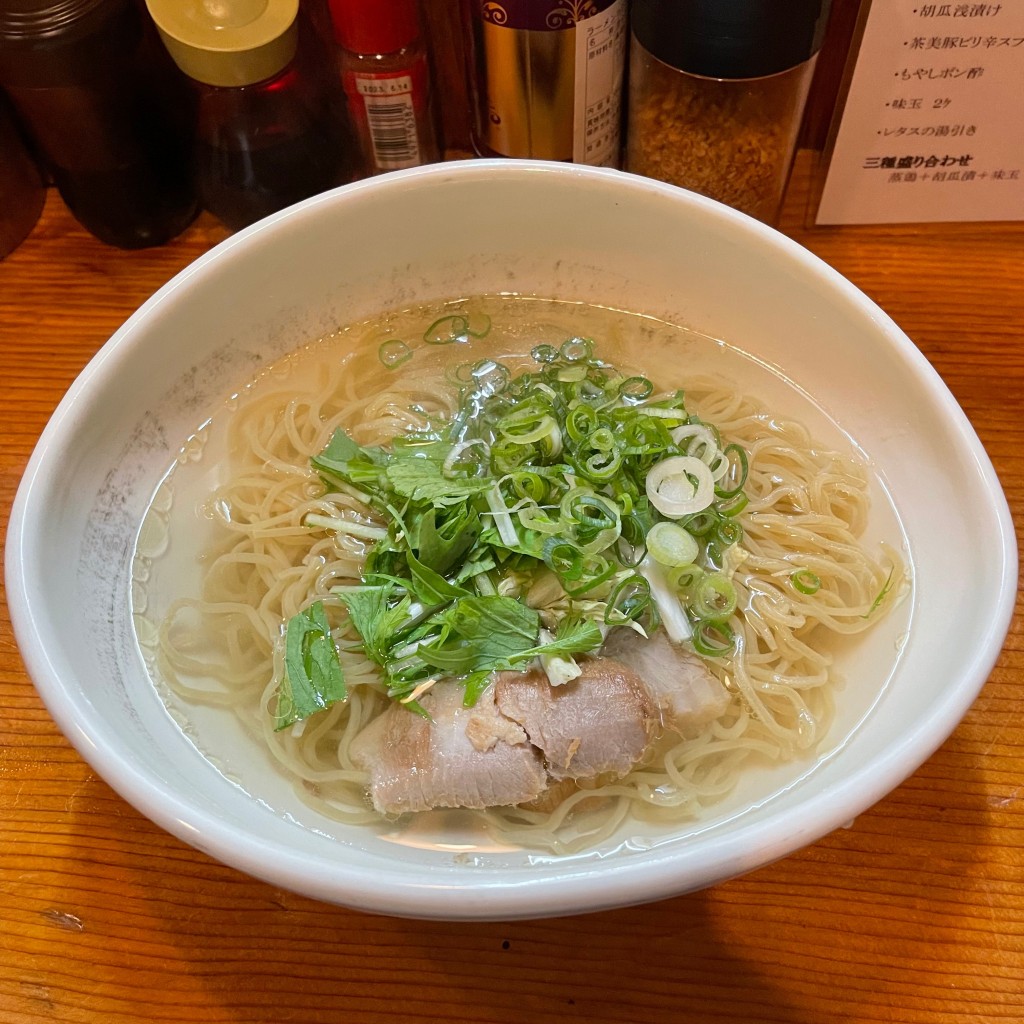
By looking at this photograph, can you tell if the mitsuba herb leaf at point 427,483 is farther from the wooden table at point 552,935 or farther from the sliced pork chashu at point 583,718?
the wooden table at point 552,935

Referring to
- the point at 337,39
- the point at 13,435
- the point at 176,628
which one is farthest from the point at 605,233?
the point at 13,435

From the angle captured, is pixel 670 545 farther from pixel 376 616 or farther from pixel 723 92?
pixel 723 92

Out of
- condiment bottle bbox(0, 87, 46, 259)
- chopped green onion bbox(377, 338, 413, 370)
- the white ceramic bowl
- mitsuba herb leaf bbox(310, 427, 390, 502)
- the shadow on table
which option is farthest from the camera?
condiment bottle bbox(0, 87, 46, 259)

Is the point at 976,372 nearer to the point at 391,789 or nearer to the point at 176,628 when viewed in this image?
the point at 391,789

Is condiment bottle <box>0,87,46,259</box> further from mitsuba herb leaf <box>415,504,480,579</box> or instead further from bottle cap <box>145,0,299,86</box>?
mitsuba herb leaf <box>415,504,480,579</box>

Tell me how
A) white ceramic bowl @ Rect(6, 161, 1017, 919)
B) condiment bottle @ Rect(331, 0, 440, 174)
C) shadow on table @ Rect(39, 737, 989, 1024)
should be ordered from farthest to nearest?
condiment bottle @ Rect(331, 0, 440, 174)
shadow on table @ Rect(39, 737, 989, 1024)
white ceramic bowl @ Rect(6, 161, 1017, 919)

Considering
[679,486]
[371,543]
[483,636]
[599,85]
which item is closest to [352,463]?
[371,543]

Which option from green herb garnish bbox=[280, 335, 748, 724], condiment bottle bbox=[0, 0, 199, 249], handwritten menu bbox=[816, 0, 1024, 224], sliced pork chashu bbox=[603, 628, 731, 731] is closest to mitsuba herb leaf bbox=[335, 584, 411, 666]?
green herb garnish bbox=[280, 335, 748, 724]

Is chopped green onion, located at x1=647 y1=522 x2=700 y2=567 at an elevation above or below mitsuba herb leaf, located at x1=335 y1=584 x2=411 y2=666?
above
